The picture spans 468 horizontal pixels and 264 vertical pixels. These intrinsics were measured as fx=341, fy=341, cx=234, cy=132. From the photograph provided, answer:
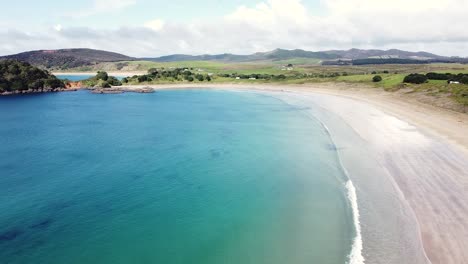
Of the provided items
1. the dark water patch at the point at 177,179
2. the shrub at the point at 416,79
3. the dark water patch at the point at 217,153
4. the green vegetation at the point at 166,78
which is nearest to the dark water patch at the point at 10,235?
the dark water patch at the point at 177,179

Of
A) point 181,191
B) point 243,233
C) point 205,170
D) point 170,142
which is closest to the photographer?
point 243,233

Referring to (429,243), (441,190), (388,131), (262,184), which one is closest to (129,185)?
(262,184)

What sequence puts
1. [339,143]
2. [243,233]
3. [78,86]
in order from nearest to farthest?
[243,233] → [339,143] → [78,86]

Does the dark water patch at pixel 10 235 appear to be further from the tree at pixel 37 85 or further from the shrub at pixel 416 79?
the tree at pixel 37 85

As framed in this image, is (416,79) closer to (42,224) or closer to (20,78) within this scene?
(42,224)

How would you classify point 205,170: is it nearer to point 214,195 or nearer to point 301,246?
point 214,195

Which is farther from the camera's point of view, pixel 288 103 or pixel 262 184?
pixel 288 103
